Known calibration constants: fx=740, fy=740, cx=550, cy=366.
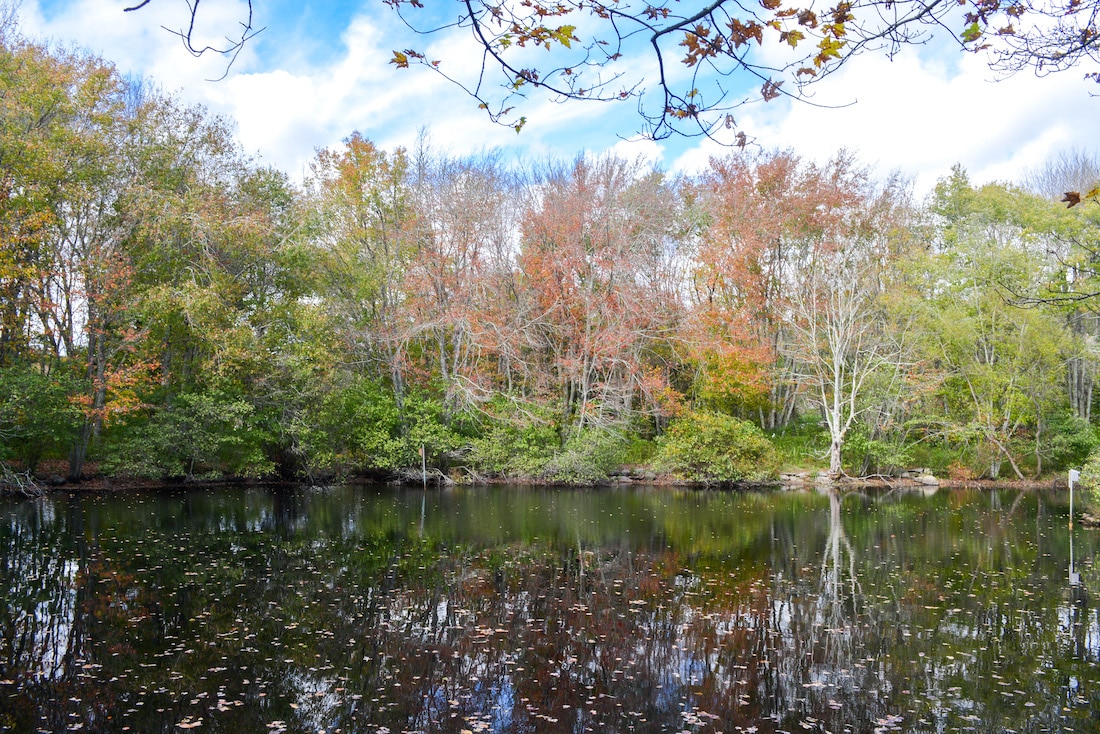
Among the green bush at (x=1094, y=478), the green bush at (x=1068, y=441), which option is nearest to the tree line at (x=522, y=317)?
the green bush at (x=1068, y=441)

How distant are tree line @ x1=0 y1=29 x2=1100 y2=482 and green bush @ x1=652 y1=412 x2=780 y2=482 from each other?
0.11 metres

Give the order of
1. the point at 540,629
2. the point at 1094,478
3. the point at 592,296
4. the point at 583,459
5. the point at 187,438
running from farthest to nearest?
the point at 592,296 → the point at 583,459 → the point at 187,438 → the point at 1094,478 → the point at 540,629

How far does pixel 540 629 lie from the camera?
7.67 meters

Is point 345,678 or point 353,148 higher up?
point 353,148

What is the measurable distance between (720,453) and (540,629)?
18.4 metres

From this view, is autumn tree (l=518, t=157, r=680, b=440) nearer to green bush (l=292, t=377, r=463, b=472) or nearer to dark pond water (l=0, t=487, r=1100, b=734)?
green bush (l=292, t=377, r=463, b=472)

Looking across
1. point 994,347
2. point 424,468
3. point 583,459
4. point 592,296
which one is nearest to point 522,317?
point 592,296

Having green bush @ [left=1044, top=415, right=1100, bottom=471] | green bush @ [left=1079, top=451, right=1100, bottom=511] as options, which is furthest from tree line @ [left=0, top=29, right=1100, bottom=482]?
green bush @ [left=1079, top=451, right=1100, bottom=511]

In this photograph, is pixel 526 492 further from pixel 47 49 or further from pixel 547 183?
pixel 47 49

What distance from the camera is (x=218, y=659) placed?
655 cm

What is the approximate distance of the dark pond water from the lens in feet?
18.3

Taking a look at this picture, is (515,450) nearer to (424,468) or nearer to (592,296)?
(424,468)

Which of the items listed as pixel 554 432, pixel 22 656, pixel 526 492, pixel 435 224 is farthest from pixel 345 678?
pixel 435 224

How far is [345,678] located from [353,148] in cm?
2375
